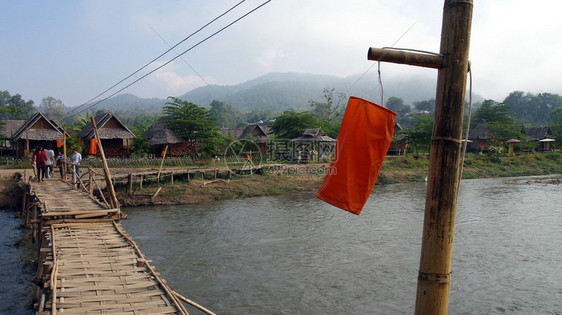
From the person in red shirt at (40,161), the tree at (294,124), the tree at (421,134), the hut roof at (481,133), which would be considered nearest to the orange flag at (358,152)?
the person in red shirt at (40,161)

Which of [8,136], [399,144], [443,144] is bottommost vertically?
[8,136]

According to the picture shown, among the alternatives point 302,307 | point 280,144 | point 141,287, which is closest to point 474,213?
point 302,307

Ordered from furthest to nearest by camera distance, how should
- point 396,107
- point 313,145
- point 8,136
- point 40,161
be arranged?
1. point 396,107
2. point 313,145
3. point 8,136
4. point 40,161

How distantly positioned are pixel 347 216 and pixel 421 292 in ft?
48.8

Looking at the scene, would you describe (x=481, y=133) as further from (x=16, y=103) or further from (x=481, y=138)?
(x=16, y=103)

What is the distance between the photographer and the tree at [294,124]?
37.3 m

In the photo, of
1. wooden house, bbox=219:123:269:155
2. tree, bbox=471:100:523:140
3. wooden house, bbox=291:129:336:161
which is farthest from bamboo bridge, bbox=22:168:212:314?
tree, bbox=471:100:523:140

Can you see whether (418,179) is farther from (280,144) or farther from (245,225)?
(245,225)

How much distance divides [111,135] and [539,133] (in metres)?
46.8

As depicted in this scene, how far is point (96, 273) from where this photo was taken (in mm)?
5805

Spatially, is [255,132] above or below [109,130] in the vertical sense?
above

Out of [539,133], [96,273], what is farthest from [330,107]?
[96,273]

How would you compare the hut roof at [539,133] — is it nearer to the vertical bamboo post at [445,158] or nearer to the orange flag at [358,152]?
the orange flag at [358,152]

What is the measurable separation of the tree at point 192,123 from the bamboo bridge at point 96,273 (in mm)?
21882
